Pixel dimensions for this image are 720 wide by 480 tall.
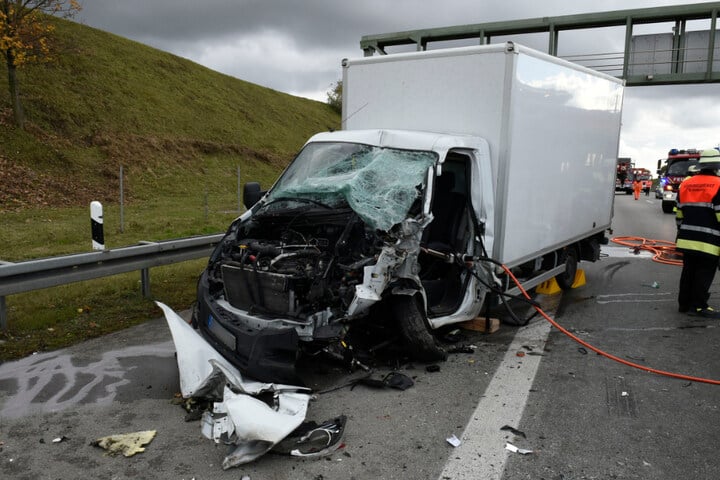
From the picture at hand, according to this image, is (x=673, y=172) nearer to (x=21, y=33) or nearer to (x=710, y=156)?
(x=710, y=156)

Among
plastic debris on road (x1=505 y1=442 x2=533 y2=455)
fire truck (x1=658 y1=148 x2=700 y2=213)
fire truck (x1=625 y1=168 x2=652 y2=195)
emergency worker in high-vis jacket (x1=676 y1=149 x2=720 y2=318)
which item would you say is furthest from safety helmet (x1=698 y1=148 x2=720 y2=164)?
fire truck (x1=625 y1=168 x2=652 y2=195)

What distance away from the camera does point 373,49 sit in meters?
30.5

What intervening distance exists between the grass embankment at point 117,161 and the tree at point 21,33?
1.26m

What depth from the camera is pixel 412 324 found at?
491 centimetres

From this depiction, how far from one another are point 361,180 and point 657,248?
29.9 feet

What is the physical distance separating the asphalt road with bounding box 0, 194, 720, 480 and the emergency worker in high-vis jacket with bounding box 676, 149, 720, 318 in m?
0.94

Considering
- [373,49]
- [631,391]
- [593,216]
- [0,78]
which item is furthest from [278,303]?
[373,49]

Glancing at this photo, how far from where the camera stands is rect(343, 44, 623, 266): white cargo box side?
5668 millimetres

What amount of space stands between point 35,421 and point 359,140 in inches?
140

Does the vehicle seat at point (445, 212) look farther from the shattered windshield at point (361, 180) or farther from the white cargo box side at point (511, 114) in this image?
the shattered windshield at point (361, 180)

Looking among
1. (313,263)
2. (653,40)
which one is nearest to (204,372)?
(313,263)

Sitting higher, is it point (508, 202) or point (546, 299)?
point (508, 202)

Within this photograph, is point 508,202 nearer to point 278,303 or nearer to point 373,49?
point 278,303

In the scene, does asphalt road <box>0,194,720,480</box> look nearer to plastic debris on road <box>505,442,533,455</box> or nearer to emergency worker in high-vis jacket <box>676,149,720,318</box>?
plastic debris on road <box>505,442,533,455</box>
